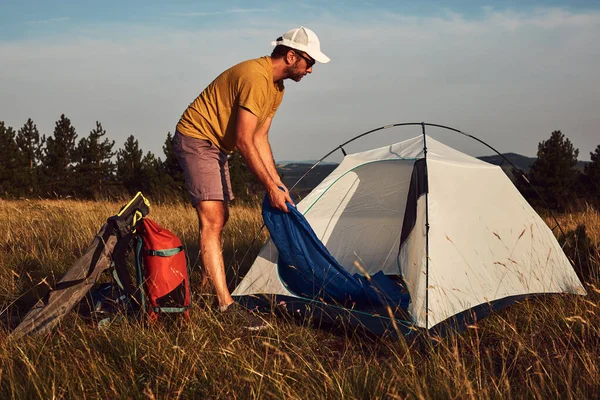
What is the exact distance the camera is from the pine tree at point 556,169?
2580 centimetres

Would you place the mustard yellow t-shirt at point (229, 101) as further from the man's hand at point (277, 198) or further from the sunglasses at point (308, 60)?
the man's hand at point (277, 198)

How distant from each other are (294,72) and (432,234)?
1.45m

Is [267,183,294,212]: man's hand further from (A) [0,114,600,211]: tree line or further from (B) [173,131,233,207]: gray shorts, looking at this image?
(A) [0,114,600,211]: tree line

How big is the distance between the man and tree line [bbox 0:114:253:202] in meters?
20.8

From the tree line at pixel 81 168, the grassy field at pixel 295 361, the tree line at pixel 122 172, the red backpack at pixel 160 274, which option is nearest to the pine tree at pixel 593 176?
the tree line at pixel 122 172

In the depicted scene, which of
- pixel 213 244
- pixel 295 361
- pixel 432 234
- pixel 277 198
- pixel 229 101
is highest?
pixel 229 101

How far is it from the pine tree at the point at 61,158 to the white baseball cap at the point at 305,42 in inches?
1114

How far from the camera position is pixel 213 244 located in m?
4.04

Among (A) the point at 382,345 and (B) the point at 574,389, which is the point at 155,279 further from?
(B) the point at 574,389

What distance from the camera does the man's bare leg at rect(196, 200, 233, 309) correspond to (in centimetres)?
393

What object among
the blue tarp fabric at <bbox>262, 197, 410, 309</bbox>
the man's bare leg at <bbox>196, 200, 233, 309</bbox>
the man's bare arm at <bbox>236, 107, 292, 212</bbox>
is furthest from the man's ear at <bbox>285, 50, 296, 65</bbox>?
the man's bare leg at <bbox>196, 200, 233, 309</bbox>

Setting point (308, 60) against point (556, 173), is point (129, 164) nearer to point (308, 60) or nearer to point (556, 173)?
point (556, 173)

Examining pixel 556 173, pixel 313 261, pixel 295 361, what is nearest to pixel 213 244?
pixel 313 261

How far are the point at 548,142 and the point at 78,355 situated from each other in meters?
26.8
